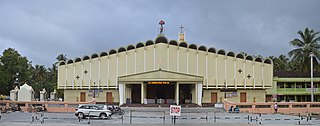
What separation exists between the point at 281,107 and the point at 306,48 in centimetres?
1766

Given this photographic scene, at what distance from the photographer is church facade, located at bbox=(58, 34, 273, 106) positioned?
5594 centimetres

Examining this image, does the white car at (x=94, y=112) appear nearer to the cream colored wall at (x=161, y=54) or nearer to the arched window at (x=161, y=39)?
the cream colored wall at (x=161, y=54)

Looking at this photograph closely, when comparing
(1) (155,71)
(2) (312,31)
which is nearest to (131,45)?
(1) (155,71)

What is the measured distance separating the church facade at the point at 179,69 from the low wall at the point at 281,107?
8007 millimetres

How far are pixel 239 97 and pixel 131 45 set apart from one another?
16754mm

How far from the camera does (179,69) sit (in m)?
56.0

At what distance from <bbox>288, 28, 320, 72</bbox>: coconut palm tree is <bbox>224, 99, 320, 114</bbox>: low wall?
15.0 m

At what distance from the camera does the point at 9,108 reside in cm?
4400

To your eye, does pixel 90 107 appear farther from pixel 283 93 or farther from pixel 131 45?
pixel 283 93

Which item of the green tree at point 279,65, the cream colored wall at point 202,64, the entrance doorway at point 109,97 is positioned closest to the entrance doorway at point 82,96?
the entrance doorway at point 109,97

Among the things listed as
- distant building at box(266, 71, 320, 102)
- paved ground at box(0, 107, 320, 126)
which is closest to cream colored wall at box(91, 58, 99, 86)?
paved ground at box(0, 107, 320, 126)

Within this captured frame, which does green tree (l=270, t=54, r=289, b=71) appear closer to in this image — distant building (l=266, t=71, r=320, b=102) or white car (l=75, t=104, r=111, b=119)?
distant building (l=266, t=71, r=320, b=102)

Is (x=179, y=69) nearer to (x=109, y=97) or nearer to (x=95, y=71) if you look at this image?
(x=109, y=97)

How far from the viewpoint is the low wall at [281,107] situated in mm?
46812
